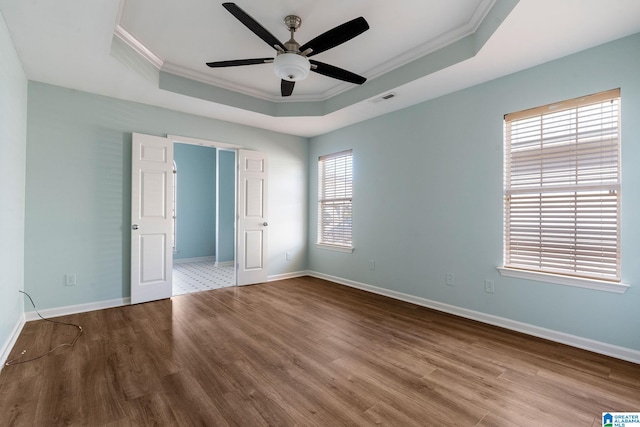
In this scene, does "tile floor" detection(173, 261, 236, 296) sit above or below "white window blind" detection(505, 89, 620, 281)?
below

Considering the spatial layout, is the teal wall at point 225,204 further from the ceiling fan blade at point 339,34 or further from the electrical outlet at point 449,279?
the electrical outlet at point 449,279

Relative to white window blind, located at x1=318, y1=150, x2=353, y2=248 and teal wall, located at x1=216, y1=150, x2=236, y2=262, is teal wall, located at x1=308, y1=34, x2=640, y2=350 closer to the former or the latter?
white window blind, located at x1=318, y1=150, x2=353, y2=248

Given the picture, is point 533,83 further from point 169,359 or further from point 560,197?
point 169,359

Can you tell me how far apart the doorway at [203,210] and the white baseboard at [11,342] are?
2996 millimetres

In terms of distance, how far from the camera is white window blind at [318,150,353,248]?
4902 millimetres

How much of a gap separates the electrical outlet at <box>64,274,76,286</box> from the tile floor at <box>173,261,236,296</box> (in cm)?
118

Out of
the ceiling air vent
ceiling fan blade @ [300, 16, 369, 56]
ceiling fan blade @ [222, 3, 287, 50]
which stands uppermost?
the ceiling air vent

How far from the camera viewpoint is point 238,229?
4.70m

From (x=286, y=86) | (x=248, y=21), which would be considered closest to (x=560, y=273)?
(x=286, y=86)

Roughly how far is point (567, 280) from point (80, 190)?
5.16 m

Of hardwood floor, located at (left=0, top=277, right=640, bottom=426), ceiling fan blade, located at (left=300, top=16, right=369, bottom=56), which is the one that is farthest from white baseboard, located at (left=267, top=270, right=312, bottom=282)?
ceiling fan blade, located at (left=300, top=16, right=369, bottom=56)

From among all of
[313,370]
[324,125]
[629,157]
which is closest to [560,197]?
[629,157]

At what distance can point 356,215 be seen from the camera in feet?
15.4

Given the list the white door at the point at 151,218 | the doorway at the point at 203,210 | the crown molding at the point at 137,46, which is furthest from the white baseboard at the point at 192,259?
the crown molding at the point at 137,46
